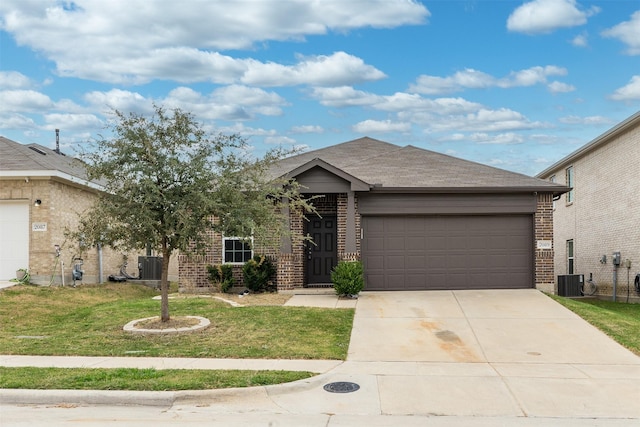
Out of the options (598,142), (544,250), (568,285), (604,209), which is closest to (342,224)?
(544,250)

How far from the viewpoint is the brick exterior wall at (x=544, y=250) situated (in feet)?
55.6

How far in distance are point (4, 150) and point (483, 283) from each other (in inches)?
649

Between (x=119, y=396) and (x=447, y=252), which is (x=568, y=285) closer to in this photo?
(x=447, y=252)

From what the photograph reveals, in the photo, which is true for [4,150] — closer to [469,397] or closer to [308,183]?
[308,183]

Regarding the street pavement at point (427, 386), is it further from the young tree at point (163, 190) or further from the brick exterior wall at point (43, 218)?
the brick exterior wall at point (43, 218)

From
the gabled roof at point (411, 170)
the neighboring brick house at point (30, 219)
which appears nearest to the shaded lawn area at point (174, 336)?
the neighboring brick house at point (30, 219)

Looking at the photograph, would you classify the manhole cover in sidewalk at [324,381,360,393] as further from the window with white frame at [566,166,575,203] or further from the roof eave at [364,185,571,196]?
the window with white frame at [566,166,575,203]

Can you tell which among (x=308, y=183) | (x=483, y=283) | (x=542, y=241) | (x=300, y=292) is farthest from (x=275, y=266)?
(x=542, y=241)

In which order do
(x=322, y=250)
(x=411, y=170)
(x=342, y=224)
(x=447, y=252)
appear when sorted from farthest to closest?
1. (x=411, y=170)
2. (x=322, y=250)
3. (x=447, y=252)
4. (x=342, y=224)

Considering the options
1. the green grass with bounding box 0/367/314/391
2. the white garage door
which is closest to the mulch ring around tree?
the green grass with bounding box 0/367/314/391

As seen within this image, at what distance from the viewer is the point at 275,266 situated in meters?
17.3

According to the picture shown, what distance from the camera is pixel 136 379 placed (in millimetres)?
7762

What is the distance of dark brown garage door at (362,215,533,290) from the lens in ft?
55.7

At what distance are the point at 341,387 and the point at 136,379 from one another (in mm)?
2752
